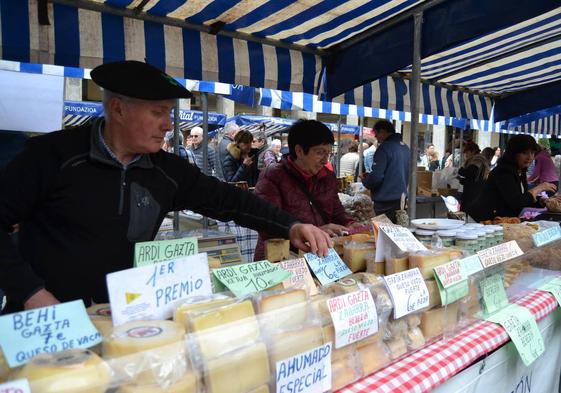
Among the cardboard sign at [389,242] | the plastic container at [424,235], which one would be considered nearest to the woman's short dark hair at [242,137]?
the plastic container at [424,235]

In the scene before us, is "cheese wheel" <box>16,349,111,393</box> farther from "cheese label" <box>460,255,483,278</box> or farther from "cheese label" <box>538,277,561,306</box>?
"cheese label" <box>538,277,561,306</box>

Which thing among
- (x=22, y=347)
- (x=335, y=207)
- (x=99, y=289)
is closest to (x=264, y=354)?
(x=22, y=347)

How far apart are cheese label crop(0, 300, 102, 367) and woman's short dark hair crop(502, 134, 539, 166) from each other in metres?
3.47

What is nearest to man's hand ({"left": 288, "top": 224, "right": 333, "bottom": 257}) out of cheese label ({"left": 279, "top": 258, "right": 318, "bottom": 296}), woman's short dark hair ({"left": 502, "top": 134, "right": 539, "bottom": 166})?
cheese label ({"left": 279, "top": 258, "right": 318, "bottom": 296})

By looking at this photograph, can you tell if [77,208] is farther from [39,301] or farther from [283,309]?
[283,309]

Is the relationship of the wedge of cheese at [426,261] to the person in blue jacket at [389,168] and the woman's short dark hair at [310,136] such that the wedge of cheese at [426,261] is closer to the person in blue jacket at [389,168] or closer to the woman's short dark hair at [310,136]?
the woman's short dark hair at [310,136]

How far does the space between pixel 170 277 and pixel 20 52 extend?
1932 mm

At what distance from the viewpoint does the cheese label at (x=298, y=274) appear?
1.31m

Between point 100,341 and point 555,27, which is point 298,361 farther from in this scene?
point 555,27

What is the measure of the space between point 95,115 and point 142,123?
8.93 meters

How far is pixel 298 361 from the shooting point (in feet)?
3.21

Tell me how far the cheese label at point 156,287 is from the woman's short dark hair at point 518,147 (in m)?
3.17

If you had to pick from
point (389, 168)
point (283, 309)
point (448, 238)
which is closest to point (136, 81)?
point (283, 309)

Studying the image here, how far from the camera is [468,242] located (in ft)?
5.86
